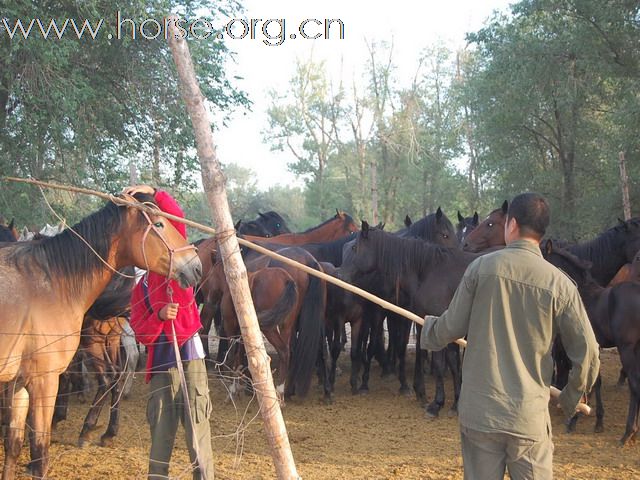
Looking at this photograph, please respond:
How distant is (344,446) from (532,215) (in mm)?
3958

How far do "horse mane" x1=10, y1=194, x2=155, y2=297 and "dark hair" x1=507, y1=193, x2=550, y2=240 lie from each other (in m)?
2.51


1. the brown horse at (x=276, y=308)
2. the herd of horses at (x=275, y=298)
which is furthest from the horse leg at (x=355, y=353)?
the brown horse at (x=276, y=308)

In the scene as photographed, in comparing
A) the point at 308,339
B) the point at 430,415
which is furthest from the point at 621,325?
the point at 308,339

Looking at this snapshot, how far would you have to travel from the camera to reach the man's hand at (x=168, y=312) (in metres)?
4.09

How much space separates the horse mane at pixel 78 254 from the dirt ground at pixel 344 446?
1.19 metres

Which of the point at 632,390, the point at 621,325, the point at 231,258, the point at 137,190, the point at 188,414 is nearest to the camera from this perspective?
the point at 231,258

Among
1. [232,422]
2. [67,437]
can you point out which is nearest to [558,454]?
[232,422]

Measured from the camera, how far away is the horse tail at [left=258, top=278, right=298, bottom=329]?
25.4ft

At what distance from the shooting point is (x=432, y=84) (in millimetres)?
37969

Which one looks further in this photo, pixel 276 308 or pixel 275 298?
pixel 275 298

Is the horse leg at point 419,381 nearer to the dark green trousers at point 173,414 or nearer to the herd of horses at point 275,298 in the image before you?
the herd of horses at point 275,298

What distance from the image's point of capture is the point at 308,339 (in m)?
8.08

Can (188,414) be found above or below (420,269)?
below

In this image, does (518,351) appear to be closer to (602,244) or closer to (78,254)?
(78,254)
